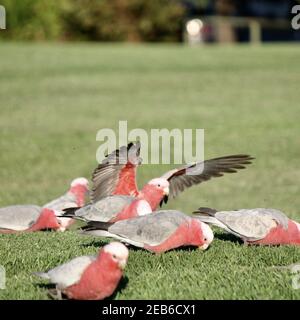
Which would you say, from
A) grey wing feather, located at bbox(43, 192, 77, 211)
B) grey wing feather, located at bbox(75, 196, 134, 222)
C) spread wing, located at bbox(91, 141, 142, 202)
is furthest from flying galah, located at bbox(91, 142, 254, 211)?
grey wing feather, located at bbox(75, 196, 134, 222)

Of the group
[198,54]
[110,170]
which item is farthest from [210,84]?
[110,170]

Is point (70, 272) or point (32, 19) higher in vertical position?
point (32, 19)

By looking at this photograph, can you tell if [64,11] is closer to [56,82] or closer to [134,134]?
[56,82]

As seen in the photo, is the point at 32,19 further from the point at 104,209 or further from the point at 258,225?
the point at 258,225

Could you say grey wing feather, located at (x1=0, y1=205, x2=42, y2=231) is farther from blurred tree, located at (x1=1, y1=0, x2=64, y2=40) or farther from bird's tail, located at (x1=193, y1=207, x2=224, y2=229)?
blurred tree, located at (x1=1, y1=0, x2=64, y2=40)

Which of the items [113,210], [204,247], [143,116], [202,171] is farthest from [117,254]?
[143,116]

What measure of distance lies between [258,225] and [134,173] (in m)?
1.28

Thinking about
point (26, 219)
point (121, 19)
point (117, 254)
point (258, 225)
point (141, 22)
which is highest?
point (121, 19)

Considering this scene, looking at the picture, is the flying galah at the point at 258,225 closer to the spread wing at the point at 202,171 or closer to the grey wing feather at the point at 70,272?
the spread wing at the point at 202,171

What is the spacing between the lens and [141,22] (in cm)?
3397

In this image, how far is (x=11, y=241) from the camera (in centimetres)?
577

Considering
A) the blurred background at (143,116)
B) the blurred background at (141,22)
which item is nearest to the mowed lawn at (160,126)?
the blurred background at (143,116)

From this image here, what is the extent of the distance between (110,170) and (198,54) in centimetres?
2001

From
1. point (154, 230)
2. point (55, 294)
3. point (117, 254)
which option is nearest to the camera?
point (117, 254)
